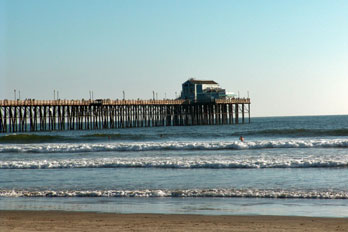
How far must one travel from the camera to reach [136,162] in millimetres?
19469

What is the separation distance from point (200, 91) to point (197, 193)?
209ft

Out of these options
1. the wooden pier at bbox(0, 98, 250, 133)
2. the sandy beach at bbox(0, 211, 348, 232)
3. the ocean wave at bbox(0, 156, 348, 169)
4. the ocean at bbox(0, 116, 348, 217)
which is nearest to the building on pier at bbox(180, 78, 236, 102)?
the wooden pier at bbox(0, 98, 250, 133)

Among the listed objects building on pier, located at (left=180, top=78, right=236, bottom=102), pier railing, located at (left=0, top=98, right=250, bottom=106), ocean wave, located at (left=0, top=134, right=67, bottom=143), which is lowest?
ocean wave, located at (left=0, top=134, right=67, bottom=143)

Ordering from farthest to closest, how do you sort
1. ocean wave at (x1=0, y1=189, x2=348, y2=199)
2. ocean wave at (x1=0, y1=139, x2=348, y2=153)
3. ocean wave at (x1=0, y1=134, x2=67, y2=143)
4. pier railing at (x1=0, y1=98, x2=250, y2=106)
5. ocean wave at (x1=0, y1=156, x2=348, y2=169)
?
pier railing at (x1=0, y1=98, x2=250, y2=106)
ocean wave at (x1=0, y1=134, x2=67, y2=143)
ocean wave at (x1=0, y1=139, x2=348, y2=153)
ocean wave at (x1=0, y1=156, x2=348, y2=169)
ocean wave at (x1=0, y1=189, x2=348, y2=199)

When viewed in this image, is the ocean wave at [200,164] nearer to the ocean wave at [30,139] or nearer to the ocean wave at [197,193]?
the ocean wave at [197,193]

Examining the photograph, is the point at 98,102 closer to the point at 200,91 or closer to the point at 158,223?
the point at 200,91

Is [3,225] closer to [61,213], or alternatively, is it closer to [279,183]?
[61,213]

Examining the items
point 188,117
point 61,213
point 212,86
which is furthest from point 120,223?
point 212,86

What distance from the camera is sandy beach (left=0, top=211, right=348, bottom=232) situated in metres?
8.40

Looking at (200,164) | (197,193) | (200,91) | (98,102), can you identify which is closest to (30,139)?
(98,102)

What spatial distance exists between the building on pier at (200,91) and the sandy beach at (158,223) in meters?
63.7

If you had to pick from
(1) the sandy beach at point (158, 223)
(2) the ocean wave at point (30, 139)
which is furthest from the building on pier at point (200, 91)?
(1) the sandy beach at point (158, 223)

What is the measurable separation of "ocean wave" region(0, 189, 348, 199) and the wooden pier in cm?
4036

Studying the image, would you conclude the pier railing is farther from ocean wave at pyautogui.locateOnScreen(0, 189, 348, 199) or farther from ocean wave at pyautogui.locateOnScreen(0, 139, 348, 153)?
ocean wave at pyautogui.locateOnScreen(0, 189, 348, 199)
